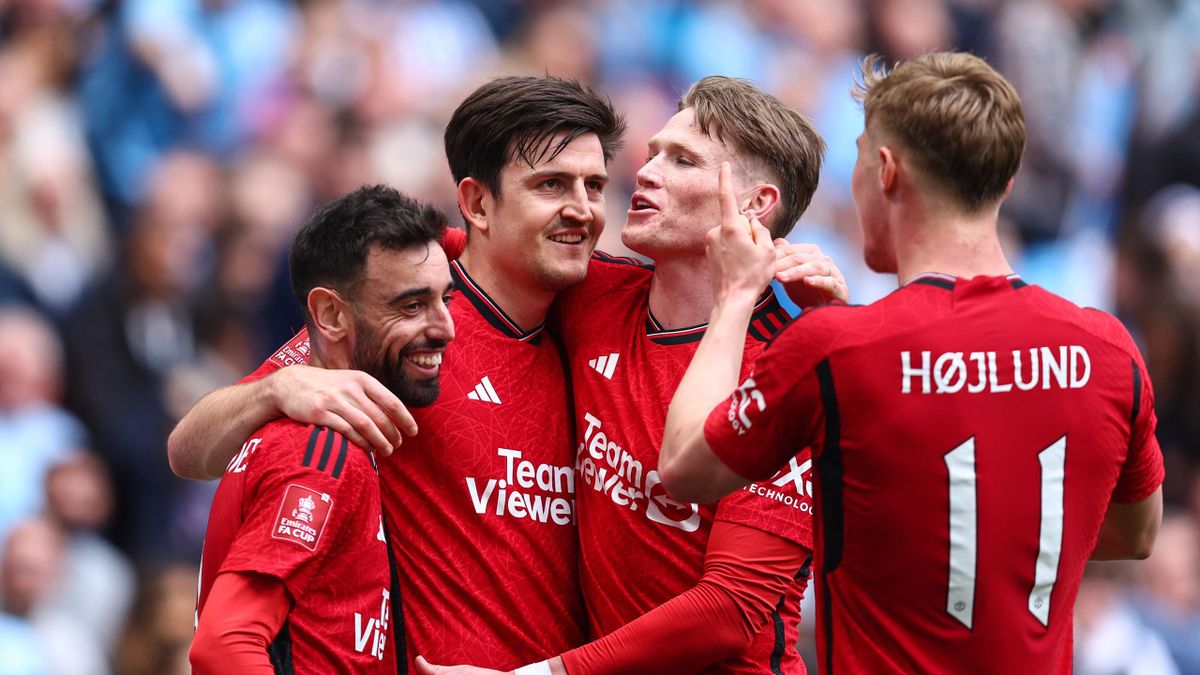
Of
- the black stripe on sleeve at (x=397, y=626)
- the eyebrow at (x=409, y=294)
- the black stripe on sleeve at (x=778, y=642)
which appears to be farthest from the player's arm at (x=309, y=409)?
the black stripe on sleeve at (x=778, y=642)

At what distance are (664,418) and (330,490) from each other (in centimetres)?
115

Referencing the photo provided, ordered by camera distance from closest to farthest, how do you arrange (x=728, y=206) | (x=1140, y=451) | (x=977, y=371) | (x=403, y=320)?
1. (x=977, y=371)
2. (x=1140, y=451)
3. (x=728, y=206)
4. (x=403, y=320)

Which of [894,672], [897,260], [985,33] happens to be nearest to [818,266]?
[897,260]

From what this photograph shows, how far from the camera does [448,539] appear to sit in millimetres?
4488

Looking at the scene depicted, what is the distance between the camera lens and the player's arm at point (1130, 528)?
395cm

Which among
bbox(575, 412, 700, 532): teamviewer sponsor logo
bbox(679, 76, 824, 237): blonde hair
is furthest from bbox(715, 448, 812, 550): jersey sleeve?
bbox(679, 76, 824, 237): blonde hair

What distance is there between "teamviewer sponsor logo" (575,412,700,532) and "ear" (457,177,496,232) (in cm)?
84

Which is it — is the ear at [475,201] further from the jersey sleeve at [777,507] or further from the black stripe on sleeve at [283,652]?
the black stripe on sleeve at [283,652]

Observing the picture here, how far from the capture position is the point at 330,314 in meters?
4.30

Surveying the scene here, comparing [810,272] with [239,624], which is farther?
[810,272]

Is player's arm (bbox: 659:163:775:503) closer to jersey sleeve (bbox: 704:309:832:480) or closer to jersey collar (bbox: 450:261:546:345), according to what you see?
jersey sleeve (bbox: 704:309:832:480)

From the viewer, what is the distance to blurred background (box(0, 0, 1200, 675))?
8.79 m

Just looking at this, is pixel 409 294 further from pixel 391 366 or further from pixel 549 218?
pixel 549 218

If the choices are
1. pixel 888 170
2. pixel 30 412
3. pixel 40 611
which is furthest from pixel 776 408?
pixel 30 412
